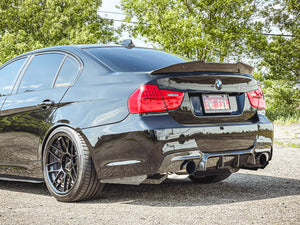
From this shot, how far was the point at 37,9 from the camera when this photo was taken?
118 ft

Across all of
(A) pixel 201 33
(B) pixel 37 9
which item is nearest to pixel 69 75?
(A) pixel 201 33

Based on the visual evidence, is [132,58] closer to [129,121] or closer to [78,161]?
[129,121]

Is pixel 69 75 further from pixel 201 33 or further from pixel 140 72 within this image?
pixel 201 33

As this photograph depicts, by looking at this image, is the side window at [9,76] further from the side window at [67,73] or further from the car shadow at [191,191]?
the car shadow at [191,191]

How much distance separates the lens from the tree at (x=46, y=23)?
33719mm

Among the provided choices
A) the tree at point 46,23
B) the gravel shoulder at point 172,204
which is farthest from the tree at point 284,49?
the gravel shoulder at point 172,204

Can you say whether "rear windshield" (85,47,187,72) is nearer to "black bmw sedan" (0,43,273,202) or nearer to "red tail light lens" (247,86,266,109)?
"black bmw sedan" (0,43,273,202)

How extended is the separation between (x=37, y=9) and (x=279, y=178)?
32902 millimetres

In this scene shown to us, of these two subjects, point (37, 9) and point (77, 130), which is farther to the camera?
point (37, 9)

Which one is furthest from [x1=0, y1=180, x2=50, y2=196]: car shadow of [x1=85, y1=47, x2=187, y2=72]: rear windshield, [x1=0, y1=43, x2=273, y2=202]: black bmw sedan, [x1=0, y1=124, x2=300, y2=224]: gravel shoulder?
[x1=85, y1=47, x2=187, y2=72]: rear windshield

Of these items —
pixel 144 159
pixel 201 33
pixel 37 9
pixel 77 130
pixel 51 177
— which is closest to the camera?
pixel 144 159

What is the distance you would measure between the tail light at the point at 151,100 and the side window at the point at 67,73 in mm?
933

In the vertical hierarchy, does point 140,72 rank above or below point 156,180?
above

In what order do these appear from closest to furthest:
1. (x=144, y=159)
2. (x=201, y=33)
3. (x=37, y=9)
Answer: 1. (x=144, y=159)
2. (x=201, y=33)
3. (x=37, y=9)
